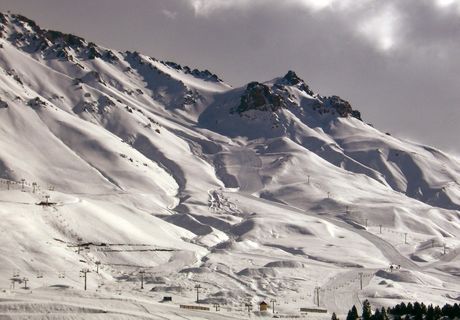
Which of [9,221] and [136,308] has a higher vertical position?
[9,221]

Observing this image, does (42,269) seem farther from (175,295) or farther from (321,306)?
(321,306)

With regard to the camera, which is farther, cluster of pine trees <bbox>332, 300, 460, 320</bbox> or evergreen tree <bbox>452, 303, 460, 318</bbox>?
cluster of pine trees <bbox>332, 300, 460, 320</bbox>

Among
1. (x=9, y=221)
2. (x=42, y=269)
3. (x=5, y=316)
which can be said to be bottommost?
(x=5, y=316)

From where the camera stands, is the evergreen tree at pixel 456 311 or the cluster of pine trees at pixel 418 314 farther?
the cluster of pine trees at pixel 418 314

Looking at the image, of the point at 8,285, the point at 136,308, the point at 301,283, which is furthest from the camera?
the point at 301,283

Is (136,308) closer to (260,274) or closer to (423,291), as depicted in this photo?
(260,274)

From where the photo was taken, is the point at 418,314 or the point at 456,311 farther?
the point at 418,314

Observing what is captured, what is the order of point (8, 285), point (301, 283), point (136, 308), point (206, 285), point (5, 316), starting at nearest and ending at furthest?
point (5, 316), point (136, 308), point (8, 285), point (206, 285), point (301, 283)

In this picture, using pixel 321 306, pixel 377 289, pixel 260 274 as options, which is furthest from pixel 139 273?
pixel 377 289

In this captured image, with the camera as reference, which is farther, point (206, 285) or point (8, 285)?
point (206, 285)

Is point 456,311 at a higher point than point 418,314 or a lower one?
higher

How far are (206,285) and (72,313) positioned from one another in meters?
57.4

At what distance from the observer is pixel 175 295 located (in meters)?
166

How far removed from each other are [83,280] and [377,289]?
77.4 metres
